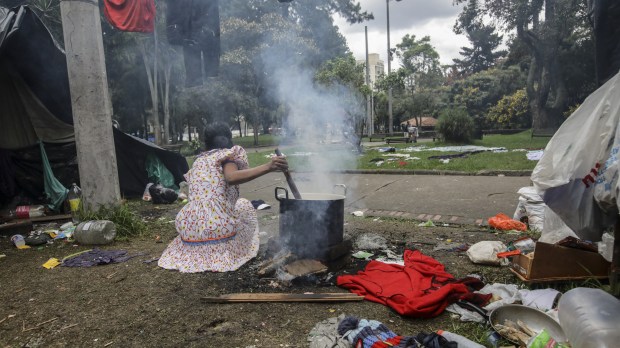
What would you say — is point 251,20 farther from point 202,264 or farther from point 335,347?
point 335,347

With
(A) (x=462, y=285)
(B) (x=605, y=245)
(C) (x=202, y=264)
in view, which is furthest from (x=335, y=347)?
(B) (x=605, y=245)

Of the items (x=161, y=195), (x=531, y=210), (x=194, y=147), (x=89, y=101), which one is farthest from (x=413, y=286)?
(x=194, y=147)

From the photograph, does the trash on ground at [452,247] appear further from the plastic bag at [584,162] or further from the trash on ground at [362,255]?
the plastic bag at [584,162]

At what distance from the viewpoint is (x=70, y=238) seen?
4.85 m

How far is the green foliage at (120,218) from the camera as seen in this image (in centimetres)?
485

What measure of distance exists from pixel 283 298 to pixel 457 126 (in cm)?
1537

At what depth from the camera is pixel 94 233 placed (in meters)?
4.54

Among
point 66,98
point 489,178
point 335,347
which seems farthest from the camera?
point 489,178

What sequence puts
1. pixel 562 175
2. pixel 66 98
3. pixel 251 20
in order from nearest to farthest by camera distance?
pixel 562 175 → pixel 66 98 → pixel 251 20

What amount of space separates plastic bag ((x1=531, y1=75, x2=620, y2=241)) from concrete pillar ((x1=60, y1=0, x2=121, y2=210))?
16.5ft

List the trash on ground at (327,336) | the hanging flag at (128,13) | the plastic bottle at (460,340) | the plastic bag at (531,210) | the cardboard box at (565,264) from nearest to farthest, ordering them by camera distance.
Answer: the plastic bottle at (460,340) → the trash on ground at (327,336) → the cardboard box at (565,264) → the plastic bag at (531,210) → the hanging flag at (128,13)

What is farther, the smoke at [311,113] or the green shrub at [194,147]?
the green shrub at [194,147]

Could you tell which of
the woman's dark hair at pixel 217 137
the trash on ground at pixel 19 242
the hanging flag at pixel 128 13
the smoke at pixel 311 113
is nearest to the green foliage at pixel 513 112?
the smoke at pixel 311 113

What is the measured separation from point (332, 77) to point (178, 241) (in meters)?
9.01
